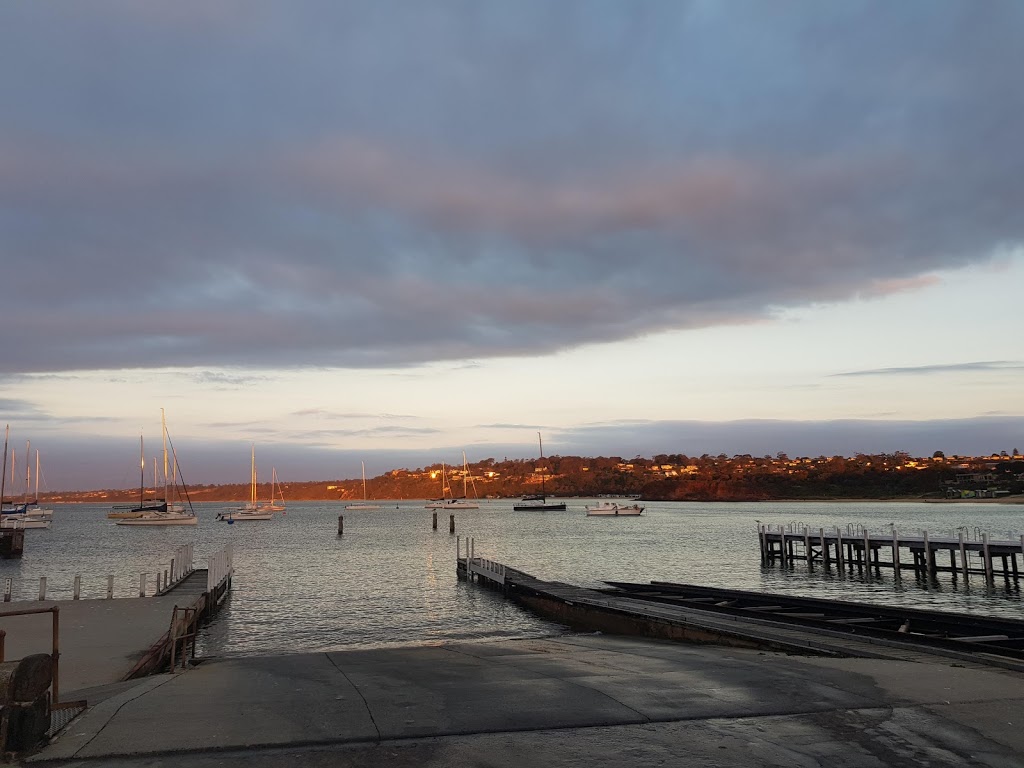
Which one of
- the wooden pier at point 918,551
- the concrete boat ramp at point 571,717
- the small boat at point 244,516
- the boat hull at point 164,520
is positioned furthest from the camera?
the small boat at point 244,516

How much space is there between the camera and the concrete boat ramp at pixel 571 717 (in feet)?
27.0

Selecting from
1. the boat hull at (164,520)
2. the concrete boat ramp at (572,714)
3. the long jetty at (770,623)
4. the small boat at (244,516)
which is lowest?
the small boat at (244,516)

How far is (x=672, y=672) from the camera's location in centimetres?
1280

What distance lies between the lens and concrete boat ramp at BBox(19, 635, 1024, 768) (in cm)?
822

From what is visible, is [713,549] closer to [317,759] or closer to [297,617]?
[297,617]

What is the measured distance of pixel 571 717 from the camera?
9.70 meters

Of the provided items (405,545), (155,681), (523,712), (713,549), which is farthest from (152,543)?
(523,712)

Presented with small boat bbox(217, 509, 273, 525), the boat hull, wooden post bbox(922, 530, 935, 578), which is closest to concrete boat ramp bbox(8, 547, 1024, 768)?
wooden post bbox(922, 530, 935, 578)

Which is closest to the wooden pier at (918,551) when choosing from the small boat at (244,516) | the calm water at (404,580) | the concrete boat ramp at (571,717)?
the calm water at (404,580)

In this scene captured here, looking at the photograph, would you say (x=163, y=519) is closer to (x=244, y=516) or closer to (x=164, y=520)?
(x=164, y=520)

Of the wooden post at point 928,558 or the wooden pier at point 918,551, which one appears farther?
the wooden post at point 928,558

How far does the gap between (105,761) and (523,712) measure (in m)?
4.82

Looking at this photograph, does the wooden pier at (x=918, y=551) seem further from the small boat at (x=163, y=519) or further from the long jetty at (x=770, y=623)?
the small boat at (x=163, y=519)

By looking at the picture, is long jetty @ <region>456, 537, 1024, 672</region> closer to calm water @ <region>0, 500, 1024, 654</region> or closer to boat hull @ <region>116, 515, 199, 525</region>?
calm water @ <region>0, 500, 1024, 654</region>
